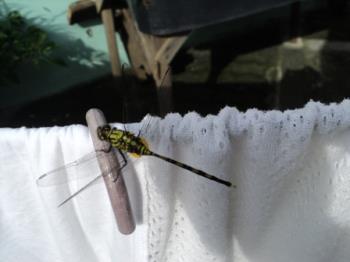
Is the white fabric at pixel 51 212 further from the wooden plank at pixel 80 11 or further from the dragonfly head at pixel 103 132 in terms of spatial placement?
the wooden plank at pixel 80 11

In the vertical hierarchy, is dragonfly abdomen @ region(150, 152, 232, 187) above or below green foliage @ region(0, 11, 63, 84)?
above

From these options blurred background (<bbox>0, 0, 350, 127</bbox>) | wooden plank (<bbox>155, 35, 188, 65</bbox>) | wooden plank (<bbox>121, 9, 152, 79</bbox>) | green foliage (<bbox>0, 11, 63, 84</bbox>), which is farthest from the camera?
wooden plank (<bbox>121, 9, 152, 79</bbox>)

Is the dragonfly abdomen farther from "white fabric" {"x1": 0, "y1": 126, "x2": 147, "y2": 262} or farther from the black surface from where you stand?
the black surface

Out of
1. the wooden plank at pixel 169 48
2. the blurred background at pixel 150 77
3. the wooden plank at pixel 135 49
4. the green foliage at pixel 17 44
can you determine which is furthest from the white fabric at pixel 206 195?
the wooden plank at pixel 135 49

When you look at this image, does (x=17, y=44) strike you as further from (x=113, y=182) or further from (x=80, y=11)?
(x=113, y=182)

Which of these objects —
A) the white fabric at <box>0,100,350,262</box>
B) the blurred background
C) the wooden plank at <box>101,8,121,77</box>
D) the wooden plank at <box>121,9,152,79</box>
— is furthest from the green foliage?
the white fabric at <box>0,100,350,262</box>

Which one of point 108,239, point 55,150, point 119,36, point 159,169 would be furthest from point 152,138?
point 119,36

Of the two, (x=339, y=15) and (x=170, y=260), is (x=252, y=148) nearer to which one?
(x=170, y=260)
